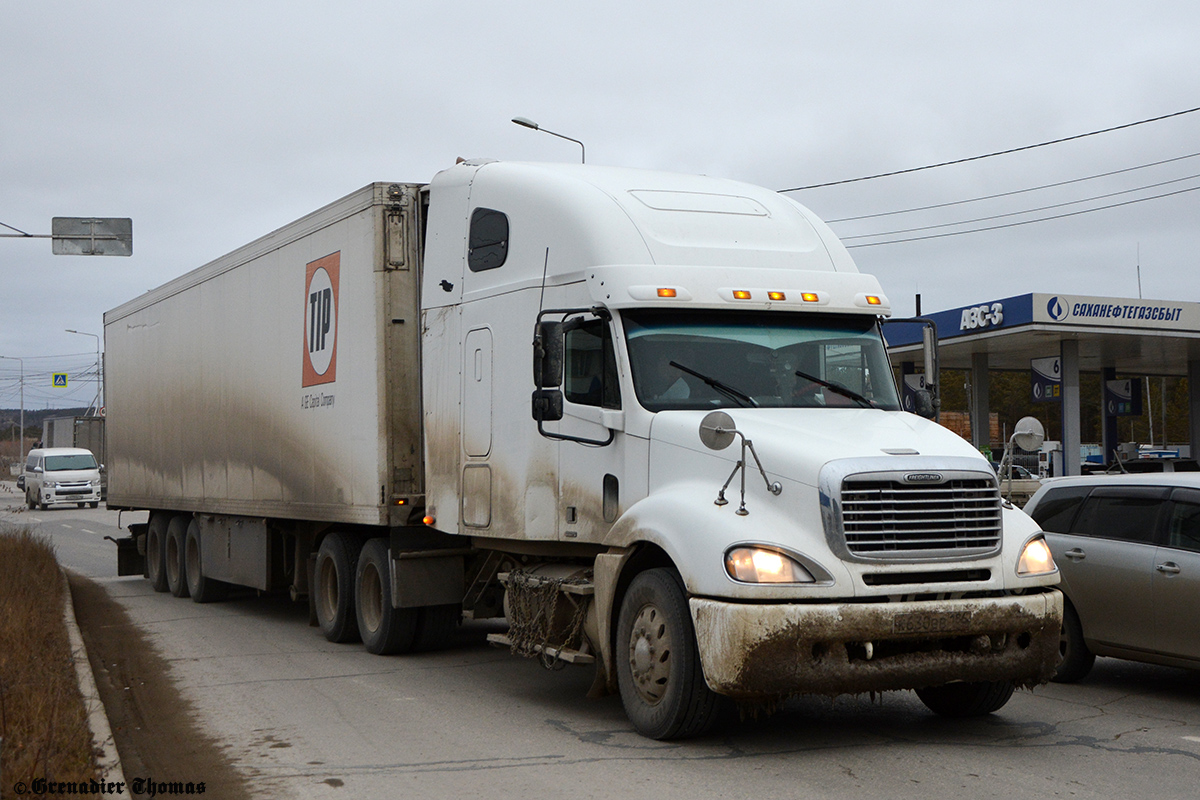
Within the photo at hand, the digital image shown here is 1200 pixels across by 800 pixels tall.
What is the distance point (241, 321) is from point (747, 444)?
8.71 meters

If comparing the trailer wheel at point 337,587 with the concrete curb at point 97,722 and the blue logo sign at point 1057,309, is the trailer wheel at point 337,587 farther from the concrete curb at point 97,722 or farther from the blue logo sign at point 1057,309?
the blue logo sign at point 1057,309

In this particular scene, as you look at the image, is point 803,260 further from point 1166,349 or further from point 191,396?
point 1166,349

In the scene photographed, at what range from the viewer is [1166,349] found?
32.8m

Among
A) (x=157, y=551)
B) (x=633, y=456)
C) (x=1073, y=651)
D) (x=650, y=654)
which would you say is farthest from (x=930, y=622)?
(x=157, y=551)

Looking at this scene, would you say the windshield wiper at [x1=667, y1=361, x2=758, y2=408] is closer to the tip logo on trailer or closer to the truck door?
the truck door

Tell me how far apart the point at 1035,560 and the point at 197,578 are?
1219 centimetres

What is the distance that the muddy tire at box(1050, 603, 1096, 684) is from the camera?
959 cm

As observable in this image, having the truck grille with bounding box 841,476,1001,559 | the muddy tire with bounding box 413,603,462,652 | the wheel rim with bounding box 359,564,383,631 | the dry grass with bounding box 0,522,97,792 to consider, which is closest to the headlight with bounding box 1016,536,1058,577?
the truck grille with bounding box 841,476,1001,559

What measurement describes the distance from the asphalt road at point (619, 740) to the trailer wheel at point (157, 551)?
7.46 meters

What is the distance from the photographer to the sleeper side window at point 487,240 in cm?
979

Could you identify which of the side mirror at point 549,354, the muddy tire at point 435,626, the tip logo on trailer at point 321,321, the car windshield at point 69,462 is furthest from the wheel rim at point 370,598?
the car windshield at point 69,462

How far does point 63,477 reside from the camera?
46312mm

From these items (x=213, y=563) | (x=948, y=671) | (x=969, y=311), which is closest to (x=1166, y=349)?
(x=969, y=311)

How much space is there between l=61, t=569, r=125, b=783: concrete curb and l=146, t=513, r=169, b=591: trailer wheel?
21.6 feet
